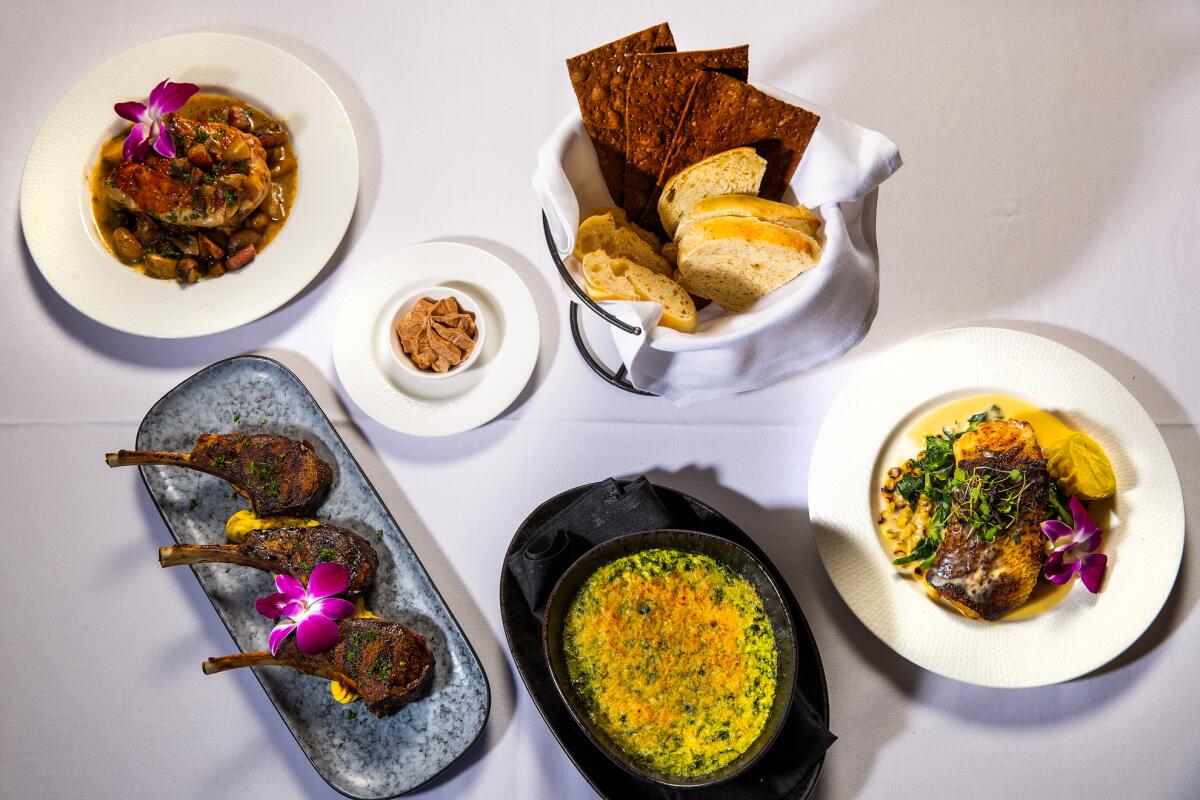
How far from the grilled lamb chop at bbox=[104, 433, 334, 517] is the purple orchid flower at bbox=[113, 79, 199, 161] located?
→ 516mm

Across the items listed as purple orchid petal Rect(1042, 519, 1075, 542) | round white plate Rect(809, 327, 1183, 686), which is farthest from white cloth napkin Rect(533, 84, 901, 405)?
purple orchid petal Rect(1042, 519, 1075, 542)

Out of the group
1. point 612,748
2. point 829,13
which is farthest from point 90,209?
point 829,13

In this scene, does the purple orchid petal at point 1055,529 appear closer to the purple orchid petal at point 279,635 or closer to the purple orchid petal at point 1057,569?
the purple orchid petal at point 1057,569

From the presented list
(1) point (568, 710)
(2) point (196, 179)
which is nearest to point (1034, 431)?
(1) point (568, 710)

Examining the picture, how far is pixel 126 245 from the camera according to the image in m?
1.55

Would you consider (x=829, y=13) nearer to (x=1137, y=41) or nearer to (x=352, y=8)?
(x=1137, y=41)

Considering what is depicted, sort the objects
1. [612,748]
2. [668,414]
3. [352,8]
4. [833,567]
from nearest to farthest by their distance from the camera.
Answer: [612,748] < [833,567] < [668,414] < [352,8]

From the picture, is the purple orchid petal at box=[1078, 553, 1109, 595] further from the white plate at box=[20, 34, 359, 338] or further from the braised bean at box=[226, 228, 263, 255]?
the braised bean at box=[226, 228, 263, 255]

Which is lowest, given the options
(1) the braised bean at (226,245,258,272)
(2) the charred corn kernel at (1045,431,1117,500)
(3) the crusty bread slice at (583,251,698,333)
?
(2) the charred corn kernel at (1045,431,1117,500)

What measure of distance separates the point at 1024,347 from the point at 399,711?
1229mm

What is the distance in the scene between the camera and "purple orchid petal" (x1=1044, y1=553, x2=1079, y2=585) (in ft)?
4.46

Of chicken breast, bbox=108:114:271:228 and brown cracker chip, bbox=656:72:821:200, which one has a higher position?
brown cracker chip, bbox=656:72:821:200

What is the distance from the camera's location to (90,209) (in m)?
1.57

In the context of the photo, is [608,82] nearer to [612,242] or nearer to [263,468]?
[612,242]
